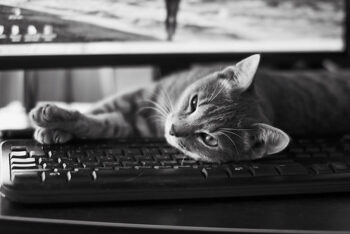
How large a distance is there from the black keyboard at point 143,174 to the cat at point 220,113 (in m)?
0.08

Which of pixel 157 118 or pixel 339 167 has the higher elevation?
pixel 339 167

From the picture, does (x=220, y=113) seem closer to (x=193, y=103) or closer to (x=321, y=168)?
(x=193, y=103)

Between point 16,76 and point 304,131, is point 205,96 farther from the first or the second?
point 16,76

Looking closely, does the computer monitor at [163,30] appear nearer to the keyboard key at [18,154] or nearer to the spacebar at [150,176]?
the keyboard key at [18,154]

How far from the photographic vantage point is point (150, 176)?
2.42ft

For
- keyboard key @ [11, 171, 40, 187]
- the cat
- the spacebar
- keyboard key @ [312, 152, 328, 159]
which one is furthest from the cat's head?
keyboard key @ [11, 171, 40, 187]

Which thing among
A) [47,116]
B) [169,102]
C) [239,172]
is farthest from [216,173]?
[169,102]

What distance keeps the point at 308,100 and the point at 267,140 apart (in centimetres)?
36

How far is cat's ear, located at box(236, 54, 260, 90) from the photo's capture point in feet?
3.13

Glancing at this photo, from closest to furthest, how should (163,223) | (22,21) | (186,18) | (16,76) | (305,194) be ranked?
(163,223) < (305,194) < (22,21) < (186,18) < (16,76)

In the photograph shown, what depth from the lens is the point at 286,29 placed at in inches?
47.9

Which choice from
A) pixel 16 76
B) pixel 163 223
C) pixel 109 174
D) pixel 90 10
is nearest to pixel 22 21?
pixel 90 10

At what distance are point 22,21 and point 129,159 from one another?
37 centimetres

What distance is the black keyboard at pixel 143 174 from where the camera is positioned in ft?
2.28
